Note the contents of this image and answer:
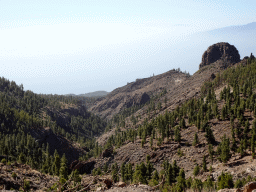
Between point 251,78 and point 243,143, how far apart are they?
7732 centimetres

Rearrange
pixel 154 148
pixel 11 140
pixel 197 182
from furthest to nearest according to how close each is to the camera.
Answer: pixel 11 140 → pixel 154 148 → pixel 197 182

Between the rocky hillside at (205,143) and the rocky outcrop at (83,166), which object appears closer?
the rocky hillside at (205,143)

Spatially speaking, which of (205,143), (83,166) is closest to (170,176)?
(205,143)

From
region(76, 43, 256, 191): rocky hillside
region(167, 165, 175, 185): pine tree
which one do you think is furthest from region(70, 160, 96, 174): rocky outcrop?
region(167, 165, 175, 185): pine tree

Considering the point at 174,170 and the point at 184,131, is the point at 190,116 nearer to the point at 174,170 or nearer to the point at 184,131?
the point at 184,131

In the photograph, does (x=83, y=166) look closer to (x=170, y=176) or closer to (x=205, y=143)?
(x=170, y=176)

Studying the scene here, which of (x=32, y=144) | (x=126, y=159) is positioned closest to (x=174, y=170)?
(x=126, y=159)

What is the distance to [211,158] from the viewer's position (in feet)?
231

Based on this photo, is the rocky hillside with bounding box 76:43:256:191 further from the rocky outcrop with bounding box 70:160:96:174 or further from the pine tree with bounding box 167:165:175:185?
the pine tree with bounding box 167:165:175:185

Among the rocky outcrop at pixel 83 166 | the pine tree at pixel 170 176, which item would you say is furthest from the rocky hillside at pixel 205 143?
the pine tree at pixel 170 176

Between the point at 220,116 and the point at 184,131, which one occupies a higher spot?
the point at 220,116

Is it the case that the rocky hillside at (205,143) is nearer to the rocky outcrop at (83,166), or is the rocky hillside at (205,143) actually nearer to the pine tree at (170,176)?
the rocky outcrop at (83,166)

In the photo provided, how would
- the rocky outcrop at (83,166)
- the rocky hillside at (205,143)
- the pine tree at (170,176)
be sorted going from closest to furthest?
the pine tree at (170,176) < the rocky hillside at (205,143) < the rocky outcrop at (83,166)

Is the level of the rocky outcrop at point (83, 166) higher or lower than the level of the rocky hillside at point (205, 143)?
lower
